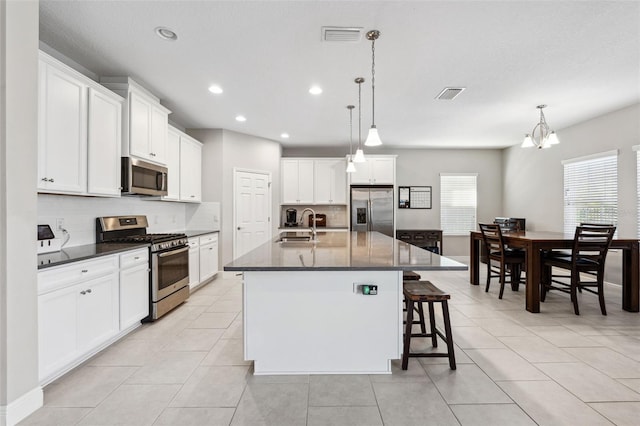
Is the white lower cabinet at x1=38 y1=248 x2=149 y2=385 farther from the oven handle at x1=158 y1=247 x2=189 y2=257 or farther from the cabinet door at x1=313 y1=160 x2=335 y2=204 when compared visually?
the cabinet door at x1=313 y1=160 x2=335 y2=204

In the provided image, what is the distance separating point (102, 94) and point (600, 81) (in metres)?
5.15

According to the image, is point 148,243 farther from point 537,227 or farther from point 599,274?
point 537,227

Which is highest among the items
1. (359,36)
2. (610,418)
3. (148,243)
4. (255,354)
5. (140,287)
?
(359,36)

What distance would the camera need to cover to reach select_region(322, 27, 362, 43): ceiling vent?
2387mm

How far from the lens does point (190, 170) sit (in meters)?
4.86

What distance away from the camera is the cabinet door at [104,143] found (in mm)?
2719

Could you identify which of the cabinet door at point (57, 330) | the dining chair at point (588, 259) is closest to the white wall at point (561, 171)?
the dining chair at point (588, 259)

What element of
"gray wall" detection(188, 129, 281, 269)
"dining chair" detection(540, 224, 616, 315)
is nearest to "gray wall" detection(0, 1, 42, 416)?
"gray wall" detection(188, 129, 281, 269)

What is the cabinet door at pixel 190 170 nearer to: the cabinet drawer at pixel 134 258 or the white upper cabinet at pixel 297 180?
the cabinet drawer at pixel 134 258

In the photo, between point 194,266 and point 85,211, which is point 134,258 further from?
point 194,266

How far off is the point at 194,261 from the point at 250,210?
1.70m

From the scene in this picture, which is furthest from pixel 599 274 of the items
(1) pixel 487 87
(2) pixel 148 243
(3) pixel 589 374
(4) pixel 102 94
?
(4) pixel 102 94

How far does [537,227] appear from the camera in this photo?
5996 millimetres

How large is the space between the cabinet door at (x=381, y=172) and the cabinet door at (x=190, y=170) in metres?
3.37
